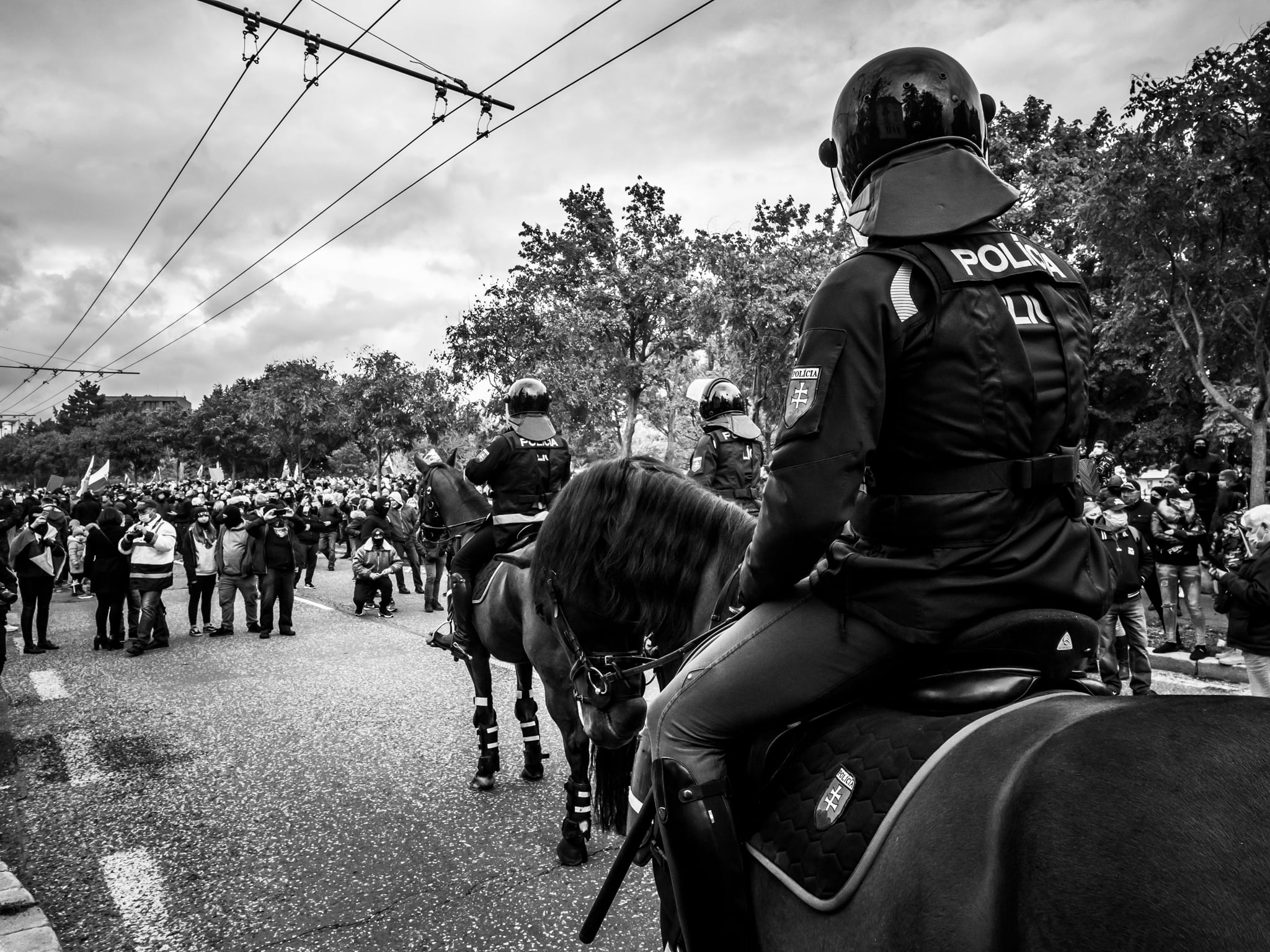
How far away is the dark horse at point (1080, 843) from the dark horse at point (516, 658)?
2015 mm

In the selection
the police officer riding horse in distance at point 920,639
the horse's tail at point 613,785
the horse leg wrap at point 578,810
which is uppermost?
the police officer riding horse in distance at point 920,639

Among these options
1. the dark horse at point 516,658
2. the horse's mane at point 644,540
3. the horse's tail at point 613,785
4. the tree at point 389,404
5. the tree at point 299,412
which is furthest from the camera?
the tree at point 299,412

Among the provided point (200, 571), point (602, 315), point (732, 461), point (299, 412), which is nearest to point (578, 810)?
point (732, 461)

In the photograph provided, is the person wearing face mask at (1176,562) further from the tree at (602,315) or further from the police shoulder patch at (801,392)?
the tree at (602,315)

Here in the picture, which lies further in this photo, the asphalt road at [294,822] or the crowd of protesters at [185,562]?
the crowd of protesters at [185,562]

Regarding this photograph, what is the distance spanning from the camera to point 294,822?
4906mm

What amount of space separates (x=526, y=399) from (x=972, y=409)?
4.43 metres

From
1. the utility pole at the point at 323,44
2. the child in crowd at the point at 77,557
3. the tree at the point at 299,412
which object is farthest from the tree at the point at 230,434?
the utility pole at the point at 323,44

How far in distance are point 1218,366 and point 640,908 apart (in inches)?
490

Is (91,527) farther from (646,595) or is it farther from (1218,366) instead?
(1218,366)

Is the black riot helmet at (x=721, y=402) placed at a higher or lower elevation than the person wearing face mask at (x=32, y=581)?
higher

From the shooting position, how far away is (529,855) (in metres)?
4.38

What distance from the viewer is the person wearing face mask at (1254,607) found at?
5543 millimetres

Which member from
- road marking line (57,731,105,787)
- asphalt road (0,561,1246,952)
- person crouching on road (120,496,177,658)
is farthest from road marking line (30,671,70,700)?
road marking line (57,731,105,787)
